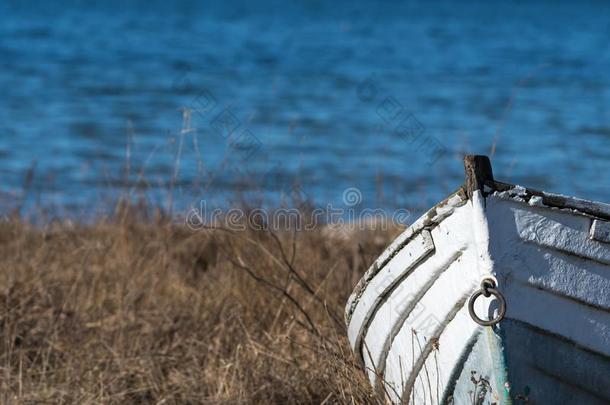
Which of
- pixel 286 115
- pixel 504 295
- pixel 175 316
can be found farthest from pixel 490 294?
pixel 286 115

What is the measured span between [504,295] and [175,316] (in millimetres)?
2505

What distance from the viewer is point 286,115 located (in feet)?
54.2

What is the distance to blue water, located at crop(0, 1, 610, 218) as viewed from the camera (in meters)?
9.07

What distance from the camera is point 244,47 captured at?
33.3 metres

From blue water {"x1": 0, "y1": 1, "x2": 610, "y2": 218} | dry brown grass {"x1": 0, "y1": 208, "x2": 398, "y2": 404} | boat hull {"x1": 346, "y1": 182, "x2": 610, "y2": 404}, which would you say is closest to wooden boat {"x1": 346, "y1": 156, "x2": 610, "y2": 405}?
boat hull {"x1": 346, "y1": 182, "x2": 610, "y2": 404}

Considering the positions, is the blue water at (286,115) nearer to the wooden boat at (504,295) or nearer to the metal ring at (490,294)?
the wooden boat at (504,295)

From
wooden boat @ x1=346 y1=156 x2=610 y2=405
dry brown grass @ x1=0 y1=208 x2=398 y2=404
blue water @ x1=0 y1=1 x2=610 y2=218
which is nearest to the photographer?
wooden boat @ x1=346 y1=156 x2=610 y2=405

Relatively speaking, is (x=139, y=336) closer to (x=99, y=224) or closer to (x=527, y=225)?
(x=99, y=224)

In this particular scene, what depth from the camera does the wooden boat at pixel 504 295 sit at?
2762 millimetres

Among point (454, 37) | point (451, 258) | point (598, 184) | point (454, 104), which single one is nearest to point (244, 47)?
point (454, 37)

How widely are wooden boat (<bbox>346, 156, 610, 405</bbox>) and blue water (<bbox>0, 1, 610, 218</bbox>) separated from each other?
1.64 metres

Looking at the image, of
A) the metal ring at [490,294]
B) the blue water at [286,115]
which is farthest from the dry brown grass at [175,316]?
the metal ring at [490,294]

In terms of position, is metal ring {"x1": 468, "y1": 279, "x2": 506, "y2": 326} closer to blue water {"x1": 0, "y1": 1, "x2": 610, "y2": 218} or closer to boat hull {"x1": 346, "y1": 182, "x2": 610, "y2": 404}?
boat hull {"x1": 346, "y1": 182, "x2": 610, "y2": 404}

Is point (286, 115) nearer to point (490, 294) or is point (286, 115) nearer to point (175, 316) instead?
point (175, 316)
